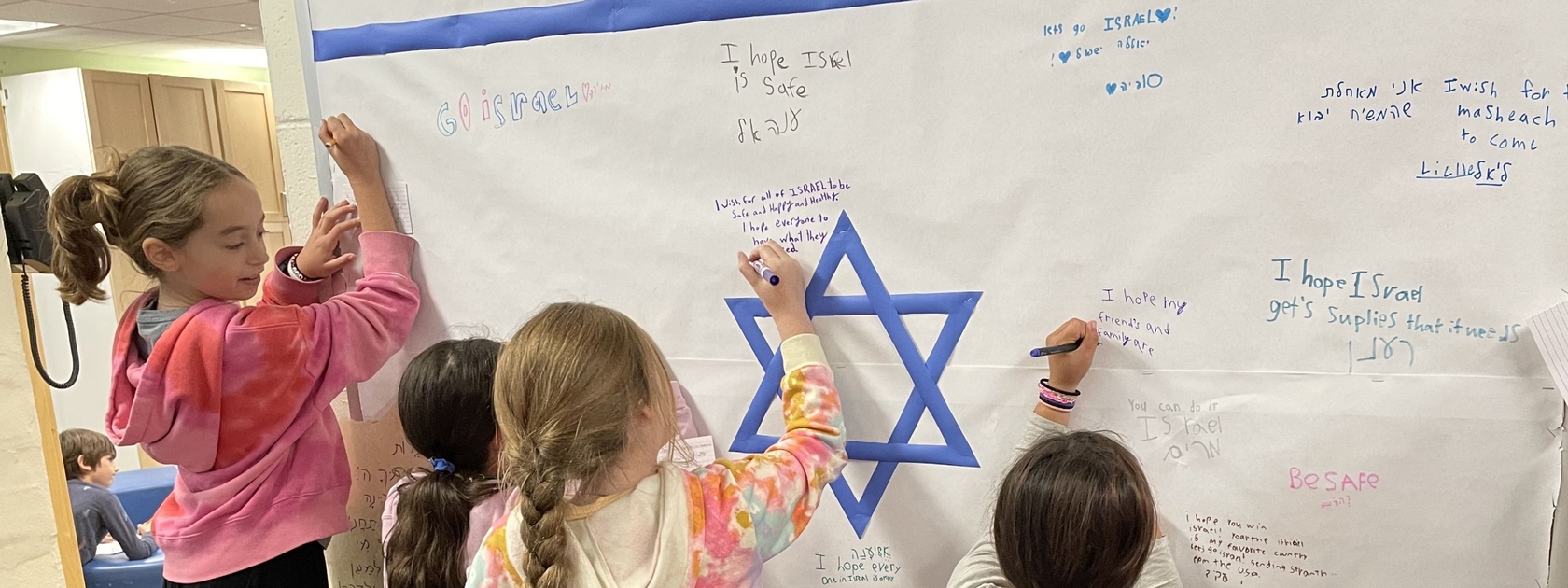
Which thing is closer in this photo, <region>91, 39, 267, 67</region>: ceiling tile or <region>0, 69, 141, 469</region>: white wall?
<region>0, 69, 141, 469</region>: white wall

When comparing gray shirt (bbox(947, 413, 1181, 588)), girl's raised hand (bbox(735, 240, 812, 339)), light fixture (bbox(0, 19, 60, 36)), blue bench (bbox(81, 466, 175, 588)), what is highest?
light fixture (bbox(0, 19, 60, 36))

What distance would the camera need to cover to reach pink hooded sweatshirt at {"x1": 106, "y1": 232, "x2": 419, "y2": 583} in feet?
4.00

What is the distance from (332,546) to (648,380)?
2.88 ft

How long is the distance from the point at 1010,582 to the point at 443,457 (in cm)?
63

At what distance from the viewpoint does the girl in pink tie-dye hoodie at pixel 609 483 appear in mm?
893

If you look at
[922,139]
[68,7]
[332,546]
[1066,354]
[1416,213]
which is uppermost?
[68,7]

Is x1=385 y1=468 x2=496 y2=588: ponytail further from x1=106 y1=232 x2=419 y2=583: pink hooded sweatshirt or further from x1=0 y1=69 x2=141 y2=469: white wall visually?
x1=0 y1=69 x2=141 y2=469: white wall

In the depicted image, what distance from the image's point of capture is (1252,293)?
1.01 meters

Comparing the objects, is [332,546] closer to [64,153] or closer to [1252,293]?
[1252,293]

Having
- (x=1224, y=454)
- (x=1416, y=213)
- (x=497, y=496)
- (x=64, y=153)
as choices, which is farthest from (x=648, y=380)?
(x=64, y=153)

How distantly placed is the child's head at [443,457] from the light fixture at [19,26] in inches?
Result: 179

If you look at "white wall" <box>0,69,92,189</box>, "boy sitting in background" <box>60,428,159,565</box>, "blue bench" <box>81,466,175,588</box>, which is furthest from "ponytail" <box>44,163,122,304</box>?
"white wall" <box>0,69,92,189</box>

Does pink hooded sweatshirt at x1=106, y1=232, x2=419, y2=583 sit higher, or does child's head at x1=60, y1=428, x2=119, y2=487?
pink hooded sweatshirt at x1=106, y1=232, x2=419, y2=583

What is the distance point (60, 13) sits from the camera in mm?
4367
